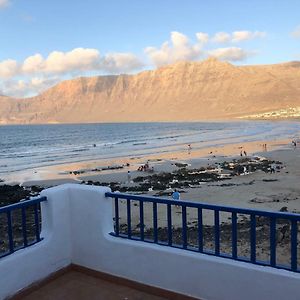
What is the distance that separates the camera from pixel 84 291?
16.2ft

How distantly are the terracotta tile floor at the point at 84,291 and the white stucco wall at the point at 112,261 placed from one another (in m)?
0.15

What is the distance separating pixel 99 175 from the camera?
94.9 ft

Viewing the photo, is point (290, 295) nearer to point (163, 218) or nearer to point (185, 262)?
point (185, 262)

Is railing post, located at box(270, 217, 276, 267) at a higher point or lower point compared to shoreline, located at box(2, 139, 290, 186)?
higher

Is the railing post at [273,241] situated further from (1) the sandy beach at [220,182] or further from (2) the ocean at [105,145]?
(2) the ocean at [105,145]

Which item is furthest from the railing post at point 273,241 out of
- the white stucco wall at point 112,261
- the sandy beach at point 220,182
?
the sandy beach at point 220,182

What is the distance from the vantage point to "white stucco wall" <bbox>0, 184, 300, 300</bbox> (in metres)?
4.19

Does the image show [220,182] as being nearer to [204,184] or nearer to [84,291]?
[204,184]

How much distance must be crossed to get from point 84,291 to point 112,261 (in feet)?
1.69

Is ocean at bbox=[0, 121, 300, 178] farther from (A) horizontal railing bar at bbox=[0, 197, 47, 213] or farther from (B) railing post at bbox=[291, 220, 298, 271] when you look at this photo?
(B) railing post at bbox=[291, 220, 298, 271]

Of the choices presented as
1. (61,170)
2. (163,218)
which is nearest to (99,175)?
(61,170)

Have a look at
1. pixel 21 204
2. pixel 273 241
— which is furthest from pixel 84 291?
pixel 273 241

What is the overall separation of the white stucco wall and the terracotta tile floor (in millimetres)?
154

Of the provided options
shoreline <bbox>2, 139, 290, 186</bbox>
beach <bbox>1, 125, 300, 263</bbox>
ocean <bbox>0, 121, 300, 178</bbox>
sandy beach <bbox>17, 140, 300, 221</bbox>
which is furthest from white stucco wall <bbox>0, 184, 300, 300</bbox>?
ocean <bbox>0, 121, 300, 178</bbox>
